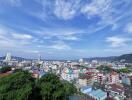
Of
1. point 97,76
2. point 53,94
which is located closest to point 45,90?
point 53,94

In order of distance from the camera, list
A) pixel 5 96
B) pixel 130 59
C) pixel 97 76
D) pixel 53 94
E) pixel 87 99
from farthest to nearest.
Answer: pixel 130 59, pixel 97 76, pixel 87 99, pixel 53 94, pixel 5 96

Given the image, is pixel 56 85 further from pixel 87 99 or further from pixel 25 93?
pixel 87 99

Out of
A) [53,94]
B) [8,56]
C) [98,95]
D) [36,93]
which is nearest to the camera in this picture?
[36,93]

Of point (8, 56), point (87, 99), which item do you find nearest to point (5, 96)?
point (87, 99)

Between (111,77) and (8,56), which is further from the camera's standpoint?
(8,56)

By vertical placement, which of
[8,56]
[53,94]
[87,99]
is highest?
[8,56]

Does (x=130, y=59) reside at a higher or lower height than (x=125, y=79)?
higher

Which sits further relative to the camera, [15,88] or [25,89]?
[15,88]

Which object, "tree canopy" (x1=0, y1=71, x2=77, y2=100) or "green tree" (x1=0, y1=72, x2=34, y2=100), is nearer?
"green tree" (x1=0, y1=72, x2=34, y2=100)

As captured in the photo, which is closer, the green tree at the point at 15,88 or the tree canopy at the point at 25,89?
the green tree at the point at 15,88

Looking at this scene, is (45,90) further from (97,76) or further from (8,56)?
(8,56)
